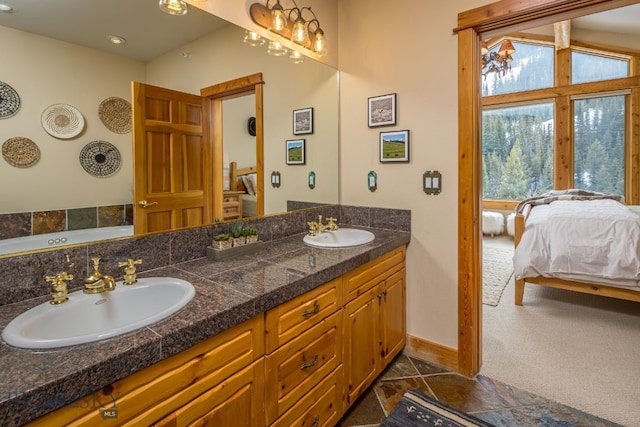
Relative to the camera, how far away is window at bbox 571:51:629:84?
5.36 m

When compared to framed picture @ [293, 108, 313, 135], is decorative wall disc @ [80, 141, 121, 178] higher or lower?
lower

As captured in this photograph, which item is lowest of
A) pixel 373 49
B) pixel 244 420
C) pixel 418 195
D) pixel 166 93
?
pixel 244 420

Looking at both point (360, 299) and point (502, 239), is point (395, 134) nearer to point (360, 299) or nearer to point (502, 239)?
point (360, 299)

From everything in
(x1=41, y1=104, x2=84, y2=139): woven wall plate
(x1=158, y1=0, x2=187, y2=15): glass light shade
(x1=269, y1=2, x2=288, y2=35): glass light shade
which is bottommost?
(x1=41, y1=104, x2=84, y2=139): woven wall plate

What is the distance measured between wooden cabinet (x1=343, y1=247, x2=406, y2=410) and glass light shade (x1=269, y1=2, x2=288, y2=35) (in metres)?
1.46

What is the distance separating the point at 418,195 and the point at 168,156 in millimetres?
1493

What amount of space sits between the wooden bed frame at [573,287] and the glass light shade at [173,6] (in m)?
3.28

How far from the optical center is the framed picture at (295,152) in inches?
93.5

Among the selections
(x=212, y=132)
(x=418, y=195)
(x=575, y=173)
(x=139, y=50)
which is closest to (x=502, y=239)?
(x=575, y=173)

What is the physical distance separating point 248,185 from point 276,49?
2.82 ft

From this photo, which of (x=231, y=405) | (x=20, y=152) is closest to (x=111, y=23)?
(x=20, y=152)

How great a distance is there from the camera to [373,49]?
236 centimetres

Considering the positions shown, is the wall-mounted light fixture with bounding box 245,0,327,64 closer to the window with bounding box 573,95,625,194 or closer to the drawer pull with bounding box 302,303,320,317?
the drawer pull with bounding box 302,303,320,317

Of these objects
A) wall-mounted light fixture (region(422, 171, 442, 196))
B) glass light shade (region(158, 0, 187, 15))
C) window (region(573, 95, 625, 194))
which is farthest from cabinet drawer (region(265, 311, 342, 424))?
window (region(573, 95, 625, 194))
